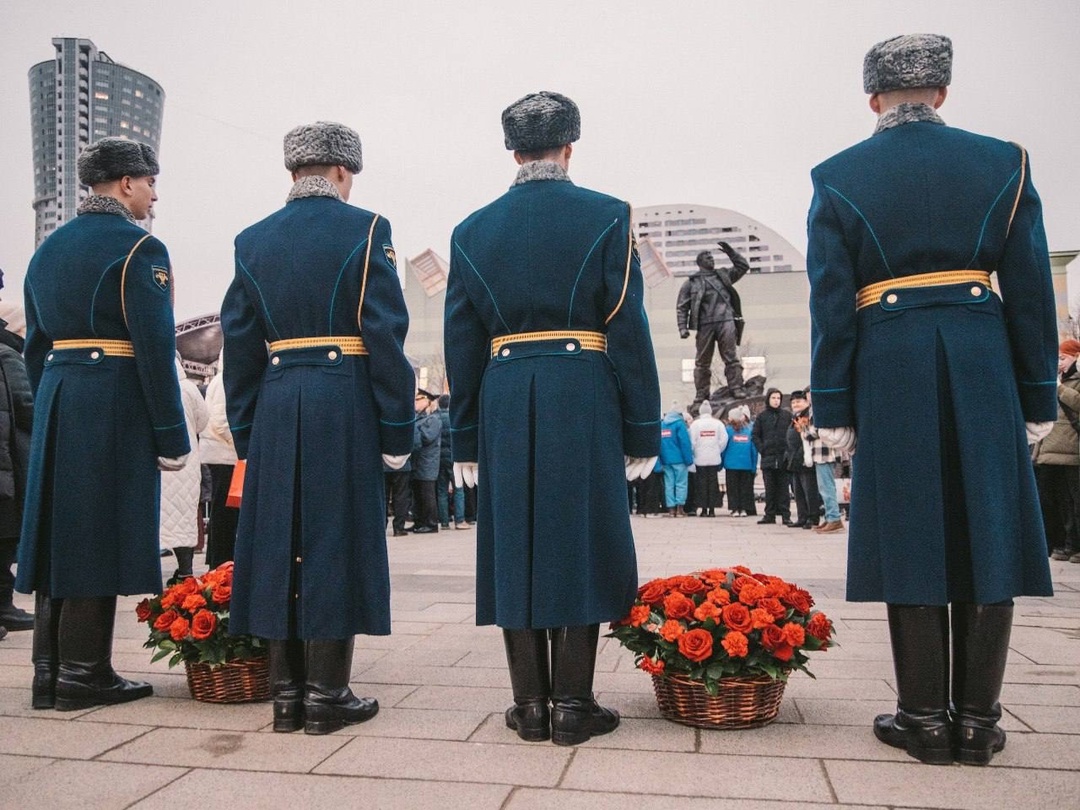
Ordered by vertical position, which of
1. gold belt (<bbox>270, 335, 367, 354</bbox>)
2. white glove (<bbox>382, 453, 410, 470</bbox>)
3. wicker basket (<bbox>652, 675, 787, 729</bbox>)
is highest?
gold belt (<bbox>270, 335, 367, 354</bbox>)

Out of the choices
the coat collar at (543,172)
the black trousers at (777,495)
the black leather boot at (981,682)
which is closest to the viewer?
the black leather boot at (981,682)

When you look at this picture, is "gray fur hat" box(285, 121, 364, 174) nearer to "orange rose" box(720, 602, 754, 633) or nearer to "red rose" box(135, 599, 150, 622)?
"red rose" box(135, 599, 150, 622)

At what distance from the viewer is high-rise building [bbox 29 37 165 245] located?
63.3 ft

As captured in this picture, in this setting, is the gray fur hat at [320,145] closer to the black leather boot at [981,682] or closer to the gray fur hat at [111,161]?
the gray fur hat at [111,161]

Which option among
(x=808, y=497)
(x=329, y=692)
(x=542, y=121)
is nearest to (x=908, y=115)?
(x=542, y=121)

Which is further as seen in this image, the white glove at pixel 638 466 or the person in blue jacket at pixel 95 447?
the person in blue jacket at pixel 95 447

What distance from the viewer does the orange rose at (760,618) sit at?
3213mm

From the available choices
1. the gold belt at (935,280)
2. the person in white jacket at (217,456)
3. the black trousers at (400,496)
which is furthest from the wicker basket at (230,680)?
the black trousers at (400,496)

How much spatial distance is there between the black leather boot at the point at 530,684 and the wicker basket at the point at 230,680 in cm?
107

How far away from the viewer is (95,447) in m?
3.75

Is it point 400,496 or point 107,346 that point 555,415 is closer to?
point 107,346

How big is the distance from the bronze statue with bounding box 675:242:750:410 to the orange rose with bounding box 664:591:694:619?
16.2 m

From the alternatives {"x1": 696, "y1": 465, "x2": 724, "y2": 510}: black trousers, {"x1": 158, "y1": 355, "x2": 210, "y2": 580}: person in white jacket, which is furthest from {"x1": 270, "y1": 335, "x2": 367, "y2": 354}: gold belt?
{"x1": 696, "y1": 465, "x2": 724, "y2": 510}: black trousers

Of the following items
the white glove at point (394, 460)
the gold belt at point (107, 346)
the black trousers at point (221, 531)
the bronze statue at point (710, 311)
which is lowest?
the black trousers at point (221, 531)
